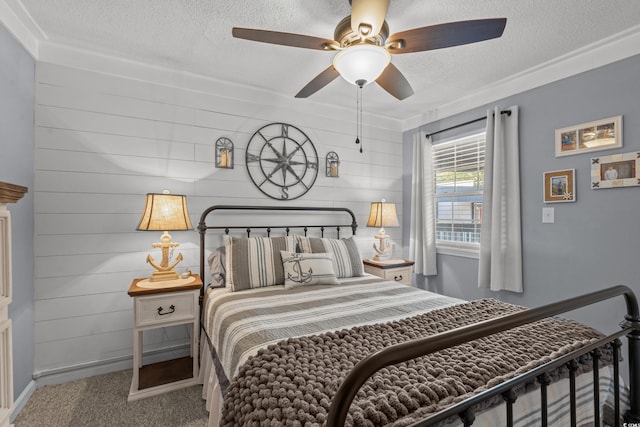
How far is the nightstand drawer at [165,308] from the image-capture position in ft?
6.81

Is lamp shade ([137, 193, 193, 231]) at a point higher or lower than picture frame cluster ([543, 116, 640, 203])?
lower

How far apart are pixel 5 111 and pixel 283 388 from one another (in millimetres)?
2293

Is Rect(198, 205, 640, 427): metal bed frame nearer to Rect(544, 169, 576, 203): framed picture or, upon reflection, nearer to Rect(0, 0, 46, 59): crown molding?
Rect(544, 169, 576, 203): framed picture

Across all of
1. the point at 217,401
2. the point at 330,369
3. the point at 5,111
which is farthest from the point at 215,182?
the point at 330,369

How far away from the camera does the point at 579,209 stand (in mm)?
2332

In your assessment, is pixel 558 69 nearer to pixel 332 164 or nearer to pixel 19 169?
pixel 332 164

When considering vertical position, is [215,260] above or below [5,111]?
below

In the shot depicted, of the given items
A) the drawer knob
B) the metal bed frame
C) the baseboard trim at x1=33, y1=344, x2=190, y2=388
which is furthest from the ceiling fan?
the baseboard trim at x1=33, y1=344, x2=190, y2=388

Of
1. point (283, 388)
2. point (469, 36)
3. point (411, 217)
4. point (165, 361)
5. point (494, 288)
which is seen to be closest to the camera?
point (283, 388)

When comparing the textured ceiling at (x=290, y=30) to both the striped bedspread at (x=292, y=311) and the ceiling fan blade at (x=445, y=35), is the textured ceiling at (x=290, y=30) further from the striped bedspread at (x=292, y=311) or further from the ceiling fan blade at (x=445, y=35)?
the striped bedspread at (x=292, y=311)

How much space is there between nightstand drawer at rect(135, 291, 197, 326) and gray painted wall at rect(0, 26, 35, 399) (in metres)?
0.72

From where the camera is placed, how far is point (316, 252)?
2.67m

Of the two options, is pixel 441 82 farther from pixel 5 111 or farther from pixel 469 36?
pixel 5 111

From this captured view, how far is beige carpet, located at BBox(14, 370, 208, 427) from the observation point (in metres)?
1.83
